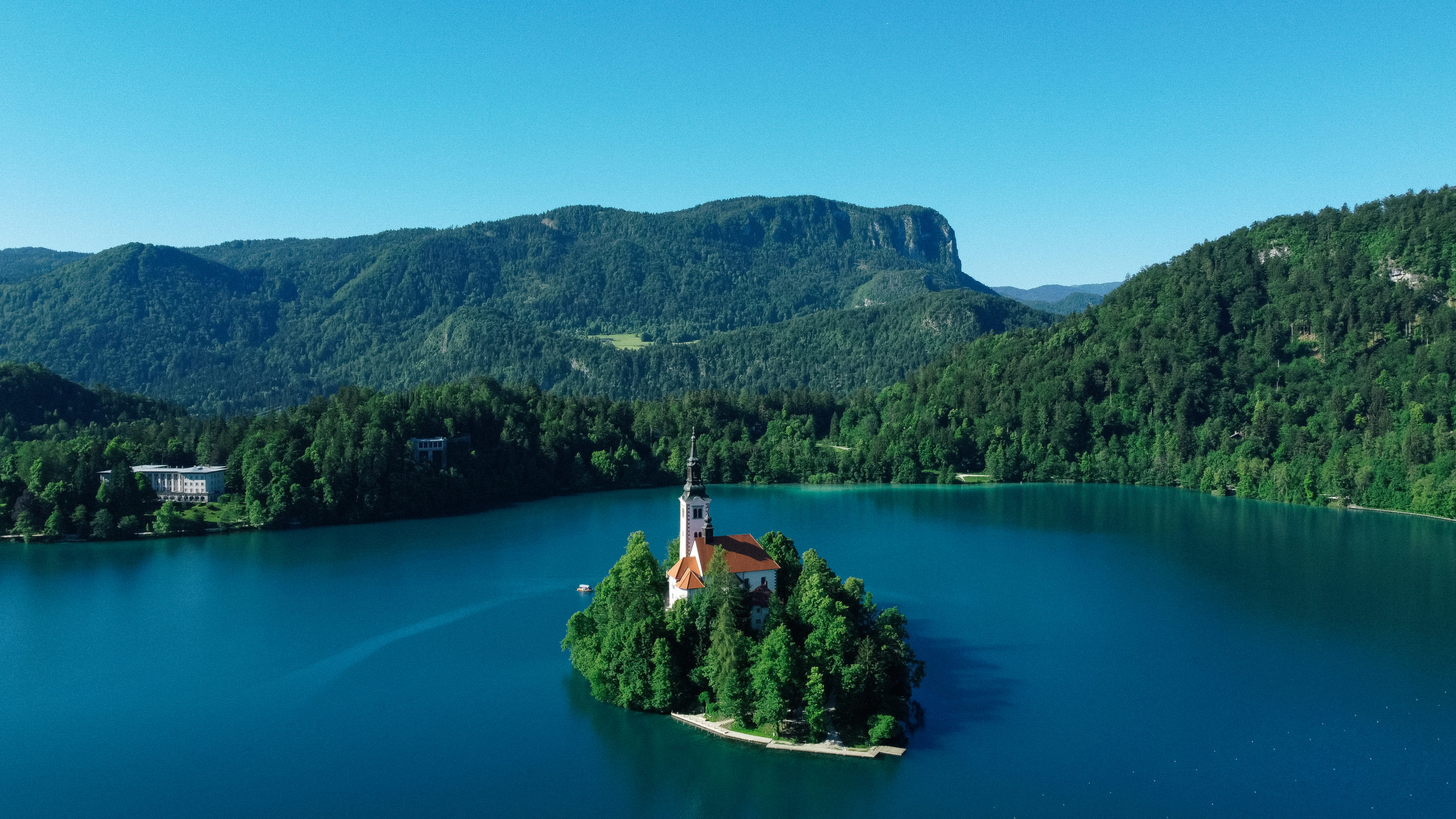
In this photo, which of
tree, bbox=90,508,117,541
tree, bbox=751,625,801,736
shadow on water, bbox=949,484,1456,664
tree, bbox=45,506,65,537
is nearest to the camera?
tree, bbox=751,625,801,736

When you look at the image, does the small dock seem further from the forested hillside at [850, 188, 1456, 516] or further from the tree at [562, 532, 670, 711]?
the forested hillside at [850, 188, 1456, 516]

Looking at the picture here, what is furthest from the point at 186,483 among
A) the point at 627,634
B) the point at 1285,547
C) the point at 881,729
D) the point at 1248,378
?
the point at 1248,378

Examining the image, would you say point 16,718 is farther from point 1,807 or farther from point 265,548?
point 265,548

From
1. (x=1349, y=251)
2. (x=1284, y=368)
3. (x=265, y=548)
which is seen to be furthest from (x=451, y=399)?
(x=1349, y=251)

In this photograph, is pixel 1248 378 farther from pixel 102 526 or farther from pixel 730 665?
pixel 102 526

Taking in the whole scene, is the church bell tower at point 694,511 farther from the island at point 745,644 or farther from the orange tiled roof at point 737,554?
the orange tiled roof at point 737,554

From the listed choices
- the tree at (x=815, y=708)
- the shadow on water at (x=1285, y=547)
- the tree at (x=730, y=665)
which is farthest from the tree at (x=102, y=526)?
the shadow on water at (x=1285, y=547)

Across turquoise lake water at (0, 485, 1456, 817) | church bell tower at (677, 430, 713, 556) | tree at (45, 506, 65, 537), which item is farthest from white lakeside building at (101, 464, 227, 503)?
church bell tower at (677, 430, 713, 556)
